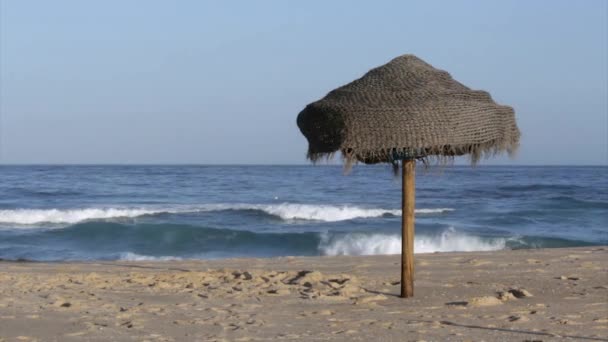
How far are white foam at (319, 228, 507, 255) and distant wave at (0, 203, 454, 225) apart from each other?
5.71 m

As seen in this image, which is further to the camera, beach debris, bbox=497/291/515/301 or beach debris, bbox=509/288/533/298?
beach debris, bbox=509/288/533/298

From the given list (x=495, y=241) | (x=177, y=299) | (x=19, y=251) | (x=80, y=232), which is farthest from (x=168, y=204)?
(x=177, y=299)

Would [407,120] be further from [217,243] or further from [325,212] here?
[325,212]

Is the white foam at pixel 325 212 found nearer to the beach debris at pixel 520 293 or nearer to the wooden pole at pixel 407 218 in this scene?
the beach debris at pixel 520 293

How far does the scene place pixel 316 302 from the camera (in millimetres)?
8430

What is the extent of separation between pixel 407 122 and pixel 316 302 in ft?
7.23

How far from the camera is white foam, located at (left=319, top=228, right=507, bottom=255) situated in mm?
17781

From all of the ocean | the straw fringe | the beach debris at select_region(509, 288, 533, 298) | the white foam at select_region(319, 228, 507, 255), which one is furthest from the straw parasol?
the white foam at select_region(319, 228, 507, 255)

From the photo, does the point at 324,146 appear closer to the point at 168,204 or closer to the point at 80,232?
the point at 80,232

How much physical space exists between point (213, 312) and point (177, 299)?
1.02 meters

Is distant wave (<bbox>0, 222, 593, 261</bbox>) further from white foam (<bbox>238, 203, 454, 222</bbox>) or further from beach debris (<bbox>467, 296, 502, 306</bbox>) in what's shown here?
beach debris (<bbox>467, 296, 502, 306</bbox>)

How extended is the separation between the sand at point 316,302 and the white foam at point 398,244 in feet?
18.1

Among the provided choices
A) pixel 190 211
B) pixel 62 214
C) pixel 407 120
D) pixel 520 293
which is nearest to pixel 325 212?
pixel 190 211

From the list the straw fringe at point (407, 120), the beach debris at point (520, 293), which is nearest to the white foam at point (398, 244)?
the beach debris at point (520, 293)
